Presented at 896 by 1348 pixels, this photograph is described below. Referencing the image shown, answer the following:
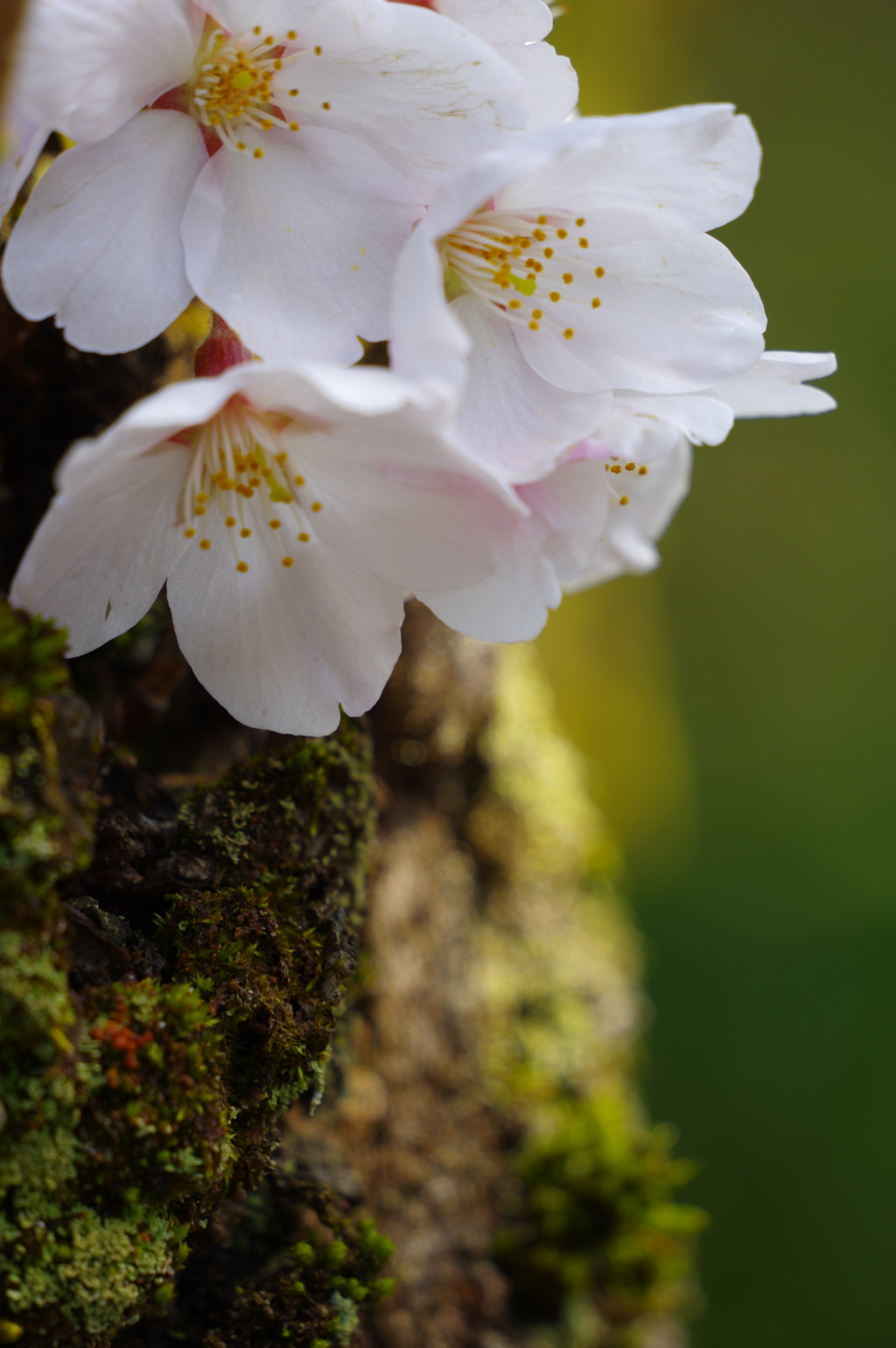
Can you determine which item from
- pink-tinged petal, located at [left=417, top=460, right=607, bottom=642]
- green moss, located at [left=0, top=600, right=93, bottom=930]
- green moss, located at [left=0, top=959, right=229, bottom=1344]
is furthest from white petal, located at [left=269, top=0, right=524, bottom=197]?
green moss, located at [left=0, top=959, right=229, bottom=1344]

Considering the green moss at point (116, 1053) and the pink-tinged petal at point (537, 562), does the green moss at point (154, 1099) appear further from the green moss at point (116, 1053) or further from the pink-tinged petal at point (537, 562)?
the pink-tinged petal at point (537, 562)

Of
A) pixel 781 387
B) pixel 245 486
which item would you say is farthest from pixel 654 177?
pixel 245 486

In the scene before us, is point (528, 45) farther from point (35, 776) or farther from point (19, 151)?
point (35, 776)

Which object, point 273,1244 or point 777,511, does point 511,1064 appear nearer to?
point 273,1244

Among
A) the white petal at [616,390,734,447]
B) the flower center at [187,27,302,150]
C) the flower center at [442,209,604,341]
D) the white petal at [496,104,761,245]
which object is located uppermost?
the flower center at [187,27,302,150]

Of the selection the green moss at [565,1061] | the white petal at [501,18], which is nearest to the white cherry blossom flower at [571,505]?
the white petal at [501,18]

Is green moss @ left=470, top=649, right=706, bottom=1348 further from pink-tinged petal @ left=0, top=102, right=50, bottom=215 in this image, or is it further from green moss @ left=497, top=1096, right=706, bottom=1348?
pink-tinged petal @ left=0, top=102, right=50, bottom=215

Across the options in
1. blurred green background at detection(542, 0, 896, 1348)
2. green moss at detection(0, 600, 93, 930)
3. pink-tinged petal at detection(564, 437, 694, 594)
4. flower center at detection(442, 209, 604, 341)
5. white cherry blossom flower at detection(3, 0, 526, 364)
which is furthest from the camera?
blurred green background at detection(542, 0, 896, 1348)
